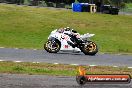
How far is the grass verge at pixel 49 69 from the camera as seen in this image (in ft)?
46.0

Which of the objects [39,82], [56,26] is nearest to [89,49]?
[39,82]

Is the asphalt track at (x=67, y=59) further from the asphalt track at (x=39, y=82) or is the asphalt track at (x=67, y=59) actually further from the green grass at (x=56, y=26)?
the green grass at (x=56, y=26)

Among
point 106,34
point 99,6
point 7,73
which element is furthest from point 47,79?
point 99,6

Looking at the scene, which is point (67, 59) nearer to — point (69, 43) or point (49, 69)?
point (69, 43)

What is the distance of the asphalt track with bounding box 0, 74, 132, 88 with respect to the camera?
37.4ft

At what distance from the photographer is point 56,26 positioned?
40.5 m

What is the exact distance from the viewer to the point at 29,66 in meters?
15.7

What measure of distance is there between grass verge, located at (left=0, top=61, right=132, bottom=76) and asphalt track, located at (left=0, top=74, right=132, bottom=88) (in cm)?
84

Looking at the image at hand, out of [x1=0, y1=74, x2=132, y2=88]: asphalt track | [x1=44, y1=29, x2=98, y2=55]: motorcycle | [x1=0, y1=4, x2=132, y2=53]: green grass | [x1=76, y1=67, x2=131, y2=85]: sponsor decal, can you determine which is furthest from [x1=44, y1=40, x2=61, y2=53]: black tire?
[x1=76, y1=67, x2=131, y2=85]: sponsor decal

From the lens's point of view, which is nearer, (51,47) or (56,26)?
(51,47)

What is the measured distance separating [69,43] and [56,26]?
1903 cm

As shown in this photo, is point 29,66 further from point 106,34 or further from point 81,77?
point 106,34

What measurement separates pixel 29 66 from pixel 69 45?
6080 mm

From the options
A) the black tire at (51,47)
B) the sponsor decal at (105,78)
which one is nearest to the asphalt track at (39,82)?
the sponsor decal at (105,78)
